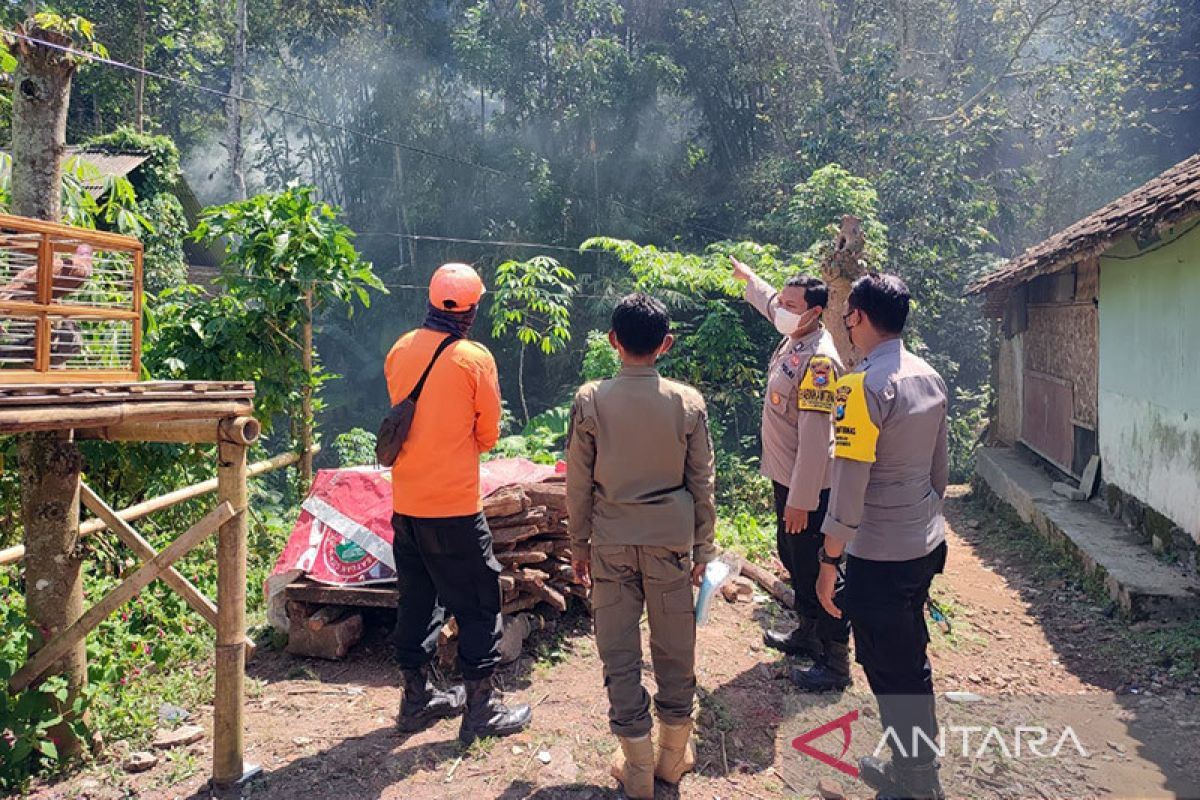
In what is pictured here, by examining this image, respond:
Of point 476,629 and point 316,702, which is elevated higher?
point 476,629

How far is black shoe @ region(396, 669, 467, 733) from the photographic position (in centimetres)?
386

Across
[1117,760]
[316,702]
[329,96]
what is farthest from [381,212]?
[1117,760]

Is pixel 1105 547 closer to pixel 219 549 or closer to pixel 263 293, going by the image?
pixel 219 549

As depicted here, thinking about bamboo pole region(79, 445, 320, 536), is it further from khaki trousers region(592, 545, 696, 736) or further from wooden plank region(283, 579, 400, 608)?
khaki trousers region(592, 545, 696, 736)

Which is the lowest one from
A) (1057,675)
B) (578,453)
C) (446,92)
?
(1057,675)

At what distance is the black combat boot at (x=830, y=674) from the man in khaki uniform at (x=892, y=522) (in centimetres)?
110

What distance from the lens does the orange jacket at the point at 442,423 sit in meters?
3.65

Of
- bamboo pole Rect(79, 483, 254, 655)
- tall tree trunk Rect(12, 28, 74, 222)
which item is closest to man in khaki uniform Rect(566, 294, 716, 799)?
bamboo pole Rect(79, 483, 254, 655)

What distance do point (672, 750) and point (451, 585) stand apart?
121cm

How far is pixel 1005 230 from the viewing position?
70.3 ft

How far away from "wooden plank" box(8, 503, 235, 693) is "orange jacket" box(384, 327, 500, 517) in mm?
787

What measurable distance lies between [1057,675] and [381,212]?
24021mm

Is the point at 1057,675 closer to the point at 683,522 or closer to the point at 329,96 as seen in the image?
the point at 683,522

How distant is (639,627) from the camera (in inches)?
132
